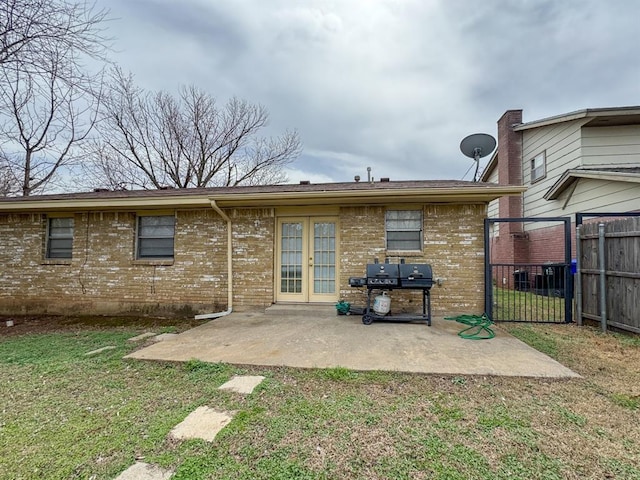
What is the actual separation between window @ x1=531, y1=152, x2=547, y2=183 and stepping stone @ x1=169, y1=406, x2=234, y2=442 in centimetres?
1169

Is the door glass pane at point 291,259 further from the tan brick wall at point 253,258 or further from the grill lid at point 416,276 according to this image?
the grill lid at point 416,276

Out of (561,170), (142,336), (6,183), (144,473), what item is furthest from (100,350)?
(6,183)

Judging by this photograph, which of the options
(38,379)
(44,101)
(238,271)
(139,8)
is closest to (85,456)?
(38,379)

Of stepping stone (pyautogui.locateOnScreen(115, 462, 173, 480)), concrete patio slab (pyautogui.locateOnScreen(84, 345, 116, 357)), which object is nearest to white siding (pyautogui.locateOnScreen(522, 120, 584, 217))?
stepping stone (pyautogui.locateOnScreen(115, 462, 173, 480))

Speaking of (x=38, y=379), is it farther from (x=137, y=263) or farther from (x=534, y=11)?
(x=534, y=11)

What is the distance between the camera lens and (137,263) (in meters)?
6.89

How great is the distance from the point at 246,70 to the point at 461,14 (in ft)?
23.1

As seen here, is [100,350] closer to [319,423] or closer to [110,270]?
[110,270]

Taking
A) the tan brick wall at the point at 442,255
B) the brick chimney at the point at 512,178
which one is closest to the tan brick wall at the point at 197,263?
the tan brick wall at the point at 442,255

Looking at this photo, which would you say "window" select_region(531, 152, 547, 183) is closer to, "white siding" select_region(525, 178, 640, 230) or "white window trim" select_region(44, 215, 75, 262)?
"white siding" select_region(525, 178, 640, 230)

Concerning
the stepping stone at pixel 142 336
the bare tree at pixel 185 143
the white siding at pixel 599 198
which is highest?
the bare tree at pixel 185 143

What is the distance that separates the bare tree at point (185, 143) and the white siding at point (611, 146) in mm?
12628

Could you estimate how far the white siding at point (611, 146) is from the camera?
8.33 metres

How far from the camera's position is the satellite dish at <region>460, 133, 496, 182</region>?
972 centimetres
